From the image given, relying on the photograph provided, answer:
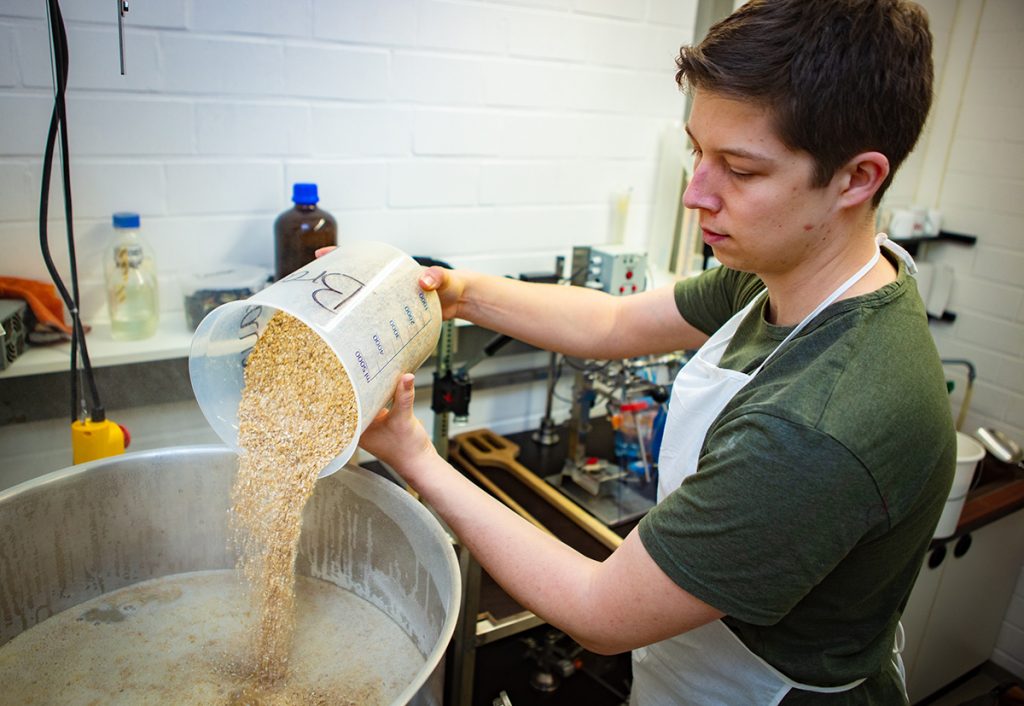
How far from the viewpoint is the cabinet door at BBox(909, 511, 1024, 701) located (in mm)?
2018

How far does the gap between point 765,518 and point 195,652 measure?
0.75 metres

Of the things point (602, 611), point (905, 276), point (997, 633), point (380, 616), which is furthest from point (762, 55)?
point (997, 633)

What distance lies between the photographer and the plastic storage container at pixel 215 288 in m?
1.45

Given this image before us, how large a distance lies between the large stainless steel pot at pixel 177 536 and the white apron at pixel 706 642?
1.09 ft

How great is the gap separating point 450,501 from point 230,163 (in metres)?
0.90

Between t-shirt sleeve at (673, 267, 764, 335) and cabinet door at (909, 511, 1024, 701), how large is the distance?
1.15 meters

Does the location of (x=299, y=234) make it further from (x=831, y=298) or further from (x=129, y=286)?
(x=831, y=298)

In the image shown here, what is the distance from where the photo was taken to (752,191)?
80 centimetres

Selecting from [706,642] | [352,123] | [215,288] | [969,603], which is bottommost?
[969,603]

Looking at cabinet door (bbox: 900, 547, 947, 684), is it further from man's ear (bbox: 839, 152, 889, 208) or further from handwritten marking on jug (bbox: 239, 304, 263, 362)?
handwritten marking on jug (bbox: 239, 304, 263, 362)

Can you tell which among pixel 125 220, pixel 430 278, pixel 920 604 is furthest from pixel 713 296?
pixel 920 604

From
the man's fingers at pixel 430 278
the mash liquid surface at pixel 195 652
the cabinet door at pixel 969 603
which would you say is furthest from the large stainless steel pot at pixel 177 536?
the cabinet door at pixel 969 603

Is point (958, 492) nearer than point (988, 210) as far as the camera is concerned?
Yes

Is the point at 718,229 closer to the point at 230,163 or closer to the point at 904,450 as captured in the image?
the point at 904,450
